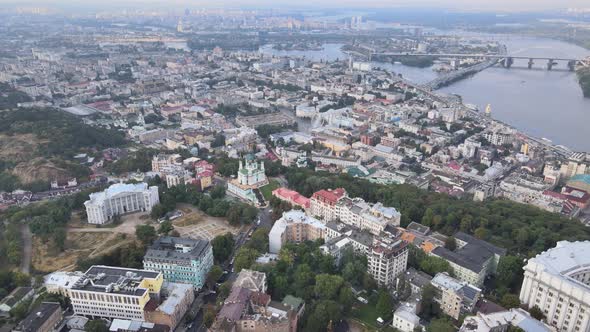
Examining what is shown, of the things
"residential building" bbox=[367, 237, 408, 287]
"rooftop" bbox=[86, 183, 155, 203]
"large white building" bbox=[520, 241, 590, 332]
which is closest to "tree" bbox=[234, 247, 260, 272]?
"residential building" bbox=[367, 237, 408, 287]

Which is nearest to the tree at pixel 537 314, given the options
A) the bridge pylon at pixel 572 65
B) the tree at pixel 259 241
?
the tree at pixel 259 241

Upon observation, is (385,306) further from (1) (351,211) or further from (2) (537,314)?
(1) (351,211)

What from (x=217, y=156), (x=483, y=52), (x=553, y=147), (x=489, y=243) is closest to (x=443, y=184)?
Result: (x=489, y=243)

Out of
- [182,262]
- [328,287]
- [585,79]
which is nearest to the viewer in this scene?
[328,287]

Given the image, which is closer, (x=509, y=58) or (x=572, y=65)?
(x=572, y=65)

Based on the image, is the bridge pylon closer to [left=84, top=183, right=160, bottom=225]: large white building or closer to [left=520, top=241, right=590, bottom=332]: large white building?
[left=520, top=241, right=590, bottom=332]: large white building

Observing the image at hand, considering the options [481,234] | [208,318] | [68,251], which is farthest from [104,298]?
[481,234]

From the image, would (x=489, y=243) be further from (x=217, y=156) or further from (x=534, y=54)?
(x=534, y=54)
